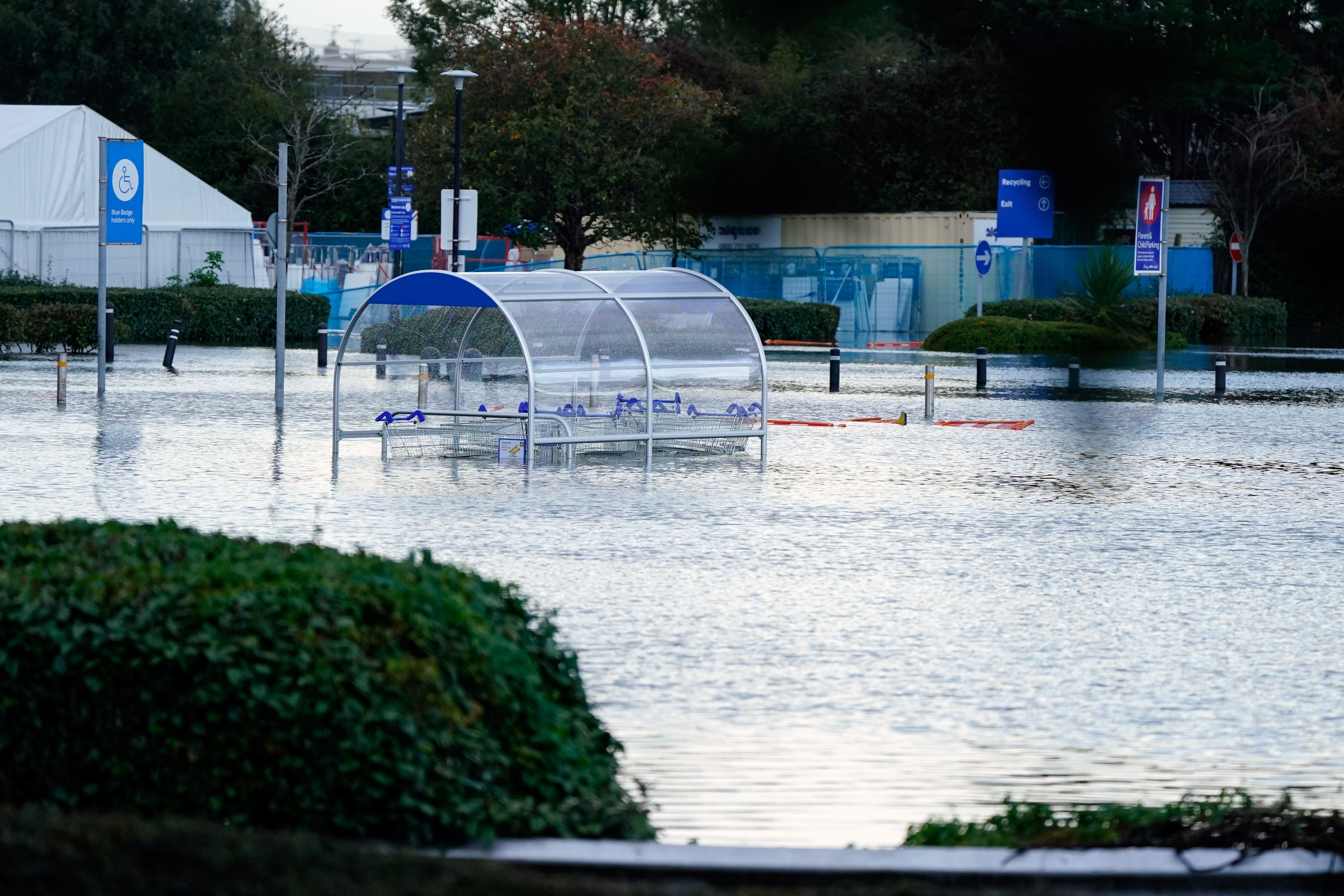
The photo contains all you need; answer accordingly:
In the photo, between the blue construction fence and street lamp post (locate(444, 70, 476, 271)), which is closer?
the blue construction fence

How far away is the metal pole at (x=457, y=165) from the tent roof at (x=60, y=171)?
9.55 m

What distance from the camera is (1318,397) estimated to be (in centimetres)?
2542

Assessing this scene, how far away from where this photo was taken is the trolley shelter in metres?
16.1

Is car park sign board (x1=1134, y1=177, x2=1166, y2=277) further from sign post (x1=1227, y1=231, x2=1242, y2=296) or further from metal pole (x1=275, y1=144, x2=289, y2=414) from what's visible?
metal pole (x1=275, y1=144, x2=289, y2=414)

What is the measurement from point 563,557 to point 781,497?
3.79 m

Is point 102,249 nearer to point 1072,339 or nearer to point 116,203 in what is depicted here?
point 116,203

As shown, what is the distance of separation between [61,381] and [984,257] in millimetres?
18455

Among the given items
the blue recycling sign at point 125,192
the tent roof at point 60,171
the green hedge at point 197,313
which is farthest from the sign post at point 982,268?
the tent roof at point 60,171

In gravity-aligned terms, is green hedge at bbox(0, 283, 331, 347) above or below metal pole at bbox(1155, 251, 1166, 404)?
above

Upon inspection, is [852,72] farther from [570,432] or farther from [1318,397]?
[1318,397]

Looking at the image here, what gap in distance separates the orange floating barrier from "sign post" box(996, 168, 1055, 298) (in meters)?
17.7

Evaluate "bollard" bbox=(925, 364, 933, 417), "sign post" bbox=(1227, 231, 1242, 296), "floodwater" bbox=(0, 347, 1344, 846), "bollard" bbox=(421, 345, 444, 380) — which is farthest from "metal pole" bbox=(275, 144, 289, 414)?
"sign post" bbox=(1227, 231, 1242, 296)

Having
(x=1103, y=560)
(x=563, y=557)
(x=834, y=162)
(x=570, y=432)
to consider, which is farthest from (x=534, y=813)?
(x=570, y=432)

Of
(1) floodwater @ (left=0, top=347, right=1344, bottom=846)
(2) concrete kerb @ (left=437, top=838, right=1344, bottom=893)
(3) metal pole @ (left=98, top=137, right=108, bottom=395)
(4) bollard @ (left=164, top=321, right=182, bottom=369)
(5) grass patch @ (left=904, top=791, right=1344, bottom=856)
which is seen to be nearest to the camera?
(2) concrete kerb @ (left=437, top=838, right=1344, bottom=893)
